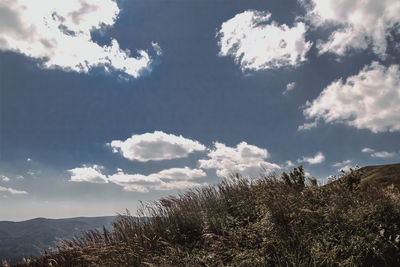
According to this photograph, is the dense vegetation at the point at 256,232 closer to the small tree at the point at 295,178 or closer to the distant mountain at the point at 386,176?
the small tree at the point at 295,178

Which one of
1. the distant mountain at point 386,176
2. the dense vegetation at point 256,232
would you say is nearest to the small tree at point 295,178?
the dense vegetation at point 256,232

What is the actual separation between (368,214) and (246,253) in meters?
4.26

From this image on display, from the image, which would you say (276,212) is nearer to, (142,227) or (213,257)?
(213,257)

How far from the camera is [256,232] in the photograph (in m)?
7.17

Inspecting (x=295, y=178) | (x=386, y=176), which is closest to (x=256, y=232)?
(x=295, y=178)

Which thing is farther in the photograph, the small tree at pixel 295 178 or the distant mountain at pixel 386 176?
the distant mountain at pixel 386 176

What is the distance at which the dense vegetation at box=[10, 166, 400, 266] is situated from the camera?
19.2 ft

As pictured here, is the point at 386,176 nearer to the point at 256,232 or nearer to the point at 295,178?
the point at 295,178

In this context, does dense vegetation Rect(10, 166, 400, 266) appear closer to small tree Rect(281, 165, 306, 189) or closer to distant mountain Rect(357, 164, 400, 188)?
small tree Rect(281, 165, 306, 189)

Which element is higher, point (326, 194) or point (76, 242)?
point (326, 194)

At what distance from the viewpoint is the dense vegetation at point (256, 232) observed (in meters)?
5.86

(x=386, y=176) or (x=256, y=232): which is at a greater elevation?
(x=386, y=176)

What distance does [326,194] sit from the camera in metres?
9.38

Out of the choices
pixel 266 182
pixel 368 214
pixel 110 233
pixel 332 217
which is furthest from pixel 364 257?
pixel 110 233
